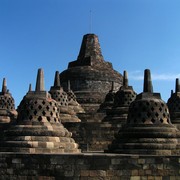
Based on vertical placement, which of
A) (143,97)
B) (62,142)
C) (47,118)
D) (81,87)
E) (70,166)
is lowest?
(70,166)

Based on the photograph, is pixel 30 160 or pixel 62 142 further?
pixel 62 142

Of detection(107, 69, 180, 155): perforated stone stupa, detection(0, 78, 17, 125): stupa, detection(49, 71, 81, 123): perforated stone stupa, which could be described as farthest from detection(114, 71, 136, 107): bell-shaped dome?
detection(107, 69, 180, 155): perforated stone stupa

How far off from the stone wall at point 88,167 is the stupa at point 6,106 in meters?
9.65

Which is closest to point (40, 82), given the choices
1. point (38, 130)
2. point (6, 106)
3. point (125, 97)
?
point (38, 130)

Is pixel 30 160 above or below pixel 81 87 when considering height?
below

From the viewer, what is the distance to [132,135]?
11242mm

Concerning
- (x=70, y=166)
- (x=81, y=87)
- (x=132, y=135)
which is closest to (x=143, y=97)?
(x=132, y=135)

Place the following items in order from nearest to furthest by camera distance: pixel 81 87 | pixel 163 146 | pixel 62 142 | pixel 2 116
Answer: pixel 163 146, pixel 62 142, pixel 2 116, pixel 81 87

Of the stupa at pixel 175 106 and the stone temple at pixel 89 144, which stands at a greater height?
the stupa at pixel 175 106

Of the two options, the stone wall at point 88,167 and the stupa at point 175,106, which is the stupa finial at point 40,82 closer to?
the stone wall at point 88,167

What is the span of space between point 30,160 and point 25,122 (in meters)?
2.02

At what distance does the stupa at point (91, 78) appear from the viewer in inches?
1029

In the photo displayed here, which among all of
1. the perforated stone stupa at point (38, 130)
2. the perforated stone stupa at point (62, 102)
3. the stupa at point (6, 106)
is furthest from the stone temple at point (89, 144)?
the stupa at point (6, 106)

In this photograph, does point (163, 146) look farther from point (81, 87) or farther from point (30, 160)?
point (81, 87)
